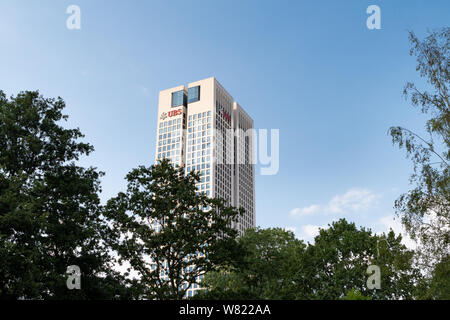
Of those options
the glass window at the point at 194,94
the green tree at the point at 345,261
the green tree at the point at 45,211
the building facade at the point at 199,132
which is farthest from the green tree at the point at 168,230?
the glass window at the point at 194,94

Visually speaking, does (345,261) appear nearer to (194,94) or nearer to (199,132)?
(199,132)

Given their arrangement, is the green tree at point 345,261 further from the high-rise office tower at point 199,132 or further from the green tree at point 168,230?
the high-rise office tower at point 199,132

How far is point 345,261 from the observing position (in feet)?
139

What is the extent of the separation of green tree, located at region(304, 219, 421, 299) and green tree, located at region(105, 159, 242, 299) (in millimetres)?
14218

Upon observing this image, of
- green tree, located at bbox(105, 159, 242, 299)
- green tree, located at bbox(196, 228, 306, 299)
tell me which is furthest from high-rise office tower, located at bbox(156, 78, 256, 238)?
green tree, located at bbox(105, 159, 242, 299)

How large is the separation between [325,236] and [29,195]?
31.9 metres

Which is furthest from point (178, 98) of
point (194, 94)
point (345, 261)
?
point (345, 261)

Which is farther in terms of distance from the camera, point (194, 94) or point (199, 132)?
point (194, 94)

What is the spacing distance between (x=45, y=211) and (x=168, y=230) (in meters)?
8.73

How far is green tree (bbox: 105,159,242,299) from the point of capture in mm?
30469

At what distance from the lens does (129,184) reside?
33812 millimetres
